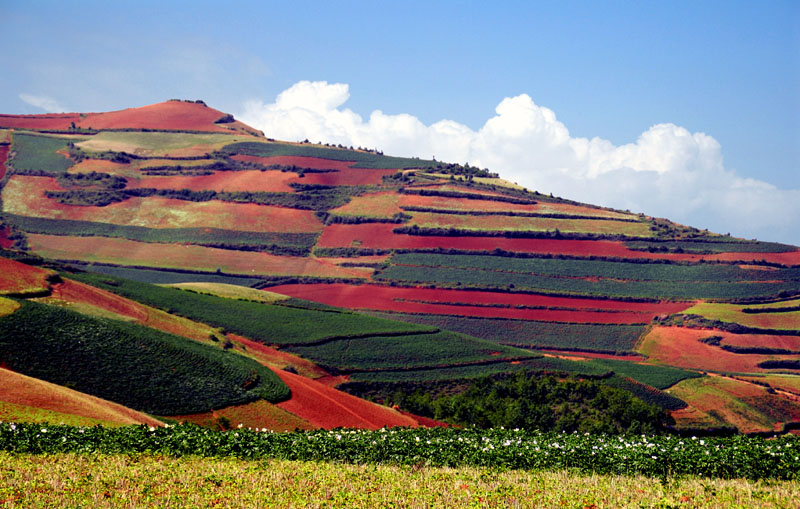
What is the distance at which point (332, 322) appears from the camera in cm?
10900

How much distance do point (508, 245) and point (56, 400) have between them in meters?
126

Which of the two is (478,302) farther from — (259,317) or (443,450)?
(443,450)

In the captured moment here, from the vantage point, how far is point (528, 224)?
6767 inches

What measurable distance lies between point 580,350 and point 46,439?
10463 cm

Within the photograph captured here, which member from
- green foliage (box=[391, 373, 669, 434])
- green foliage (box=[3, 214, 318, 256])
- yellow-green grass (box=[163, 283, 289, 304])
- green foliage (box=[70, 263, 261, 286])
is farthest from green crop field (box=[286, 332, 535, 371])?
green foliage (box=[3, 214, 318, 256])

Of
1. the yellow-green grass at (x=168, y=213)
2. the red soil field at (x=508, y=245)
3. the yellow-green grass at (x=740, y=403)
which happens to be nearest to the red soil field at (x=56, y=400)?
the yellow-green grass at (x=740, y=403)

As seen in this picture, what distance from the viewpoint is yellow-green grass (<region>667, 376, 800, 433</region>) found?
92438 mm

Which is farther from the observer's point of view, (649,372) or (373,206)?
(373,206)

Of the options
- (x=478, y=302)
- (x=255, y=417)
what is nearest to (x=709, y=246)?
(x=478, y=302)

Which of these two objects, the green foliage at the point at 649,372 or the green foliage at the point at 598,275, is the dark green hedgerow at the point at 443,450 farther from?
the green foliage at the point at 598,275

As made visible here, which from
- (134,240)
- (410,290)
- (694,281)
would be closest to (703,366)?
(694,281)

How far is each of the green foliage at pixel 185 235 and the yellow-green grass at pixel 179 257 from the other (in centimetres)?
246

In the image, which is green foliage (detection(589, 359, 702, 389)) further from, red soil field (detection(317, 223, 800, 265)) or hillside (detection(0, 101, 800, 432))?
red soil field (detection(317, 223, 800, 265))

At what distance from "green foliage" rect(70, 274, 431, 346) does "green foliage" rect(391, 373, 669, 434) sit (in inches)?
788
